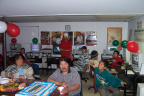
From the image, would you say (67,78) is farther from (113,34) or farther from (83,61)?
(113,34)

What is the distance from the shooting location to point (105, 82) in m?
3.13

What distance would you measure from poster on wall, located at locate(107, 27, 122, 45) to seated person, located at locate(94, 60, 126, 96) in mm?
3850

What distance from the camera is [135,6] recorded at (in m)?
3.48

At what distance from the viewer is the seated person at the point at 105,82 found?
2961 mm

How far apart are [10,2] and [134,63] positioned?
3615mm

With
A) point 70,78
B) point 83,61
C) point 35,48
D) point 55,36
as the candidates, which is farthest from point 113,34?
point 70,78

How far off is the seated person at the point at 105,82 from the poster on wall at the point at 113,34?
3850 mm

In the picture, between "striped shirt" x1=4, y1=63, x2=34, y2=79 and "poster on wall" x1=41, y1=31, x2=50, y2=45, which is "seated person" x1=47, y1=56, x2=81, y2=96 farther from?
"poster on wall" x1=41, y1=31, x2=50, y2=45

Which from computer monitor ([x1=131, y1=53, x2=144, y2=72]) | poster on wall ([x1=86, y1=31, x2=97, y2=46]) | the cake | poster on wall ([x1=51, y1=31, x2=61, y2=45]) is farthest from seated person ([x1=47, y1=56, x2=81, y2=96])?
poster on wall ([x1=51, y1=31, x2=61, y2=45])

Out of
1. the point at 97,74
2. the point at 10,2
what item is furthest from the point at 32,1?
the point at 97,74

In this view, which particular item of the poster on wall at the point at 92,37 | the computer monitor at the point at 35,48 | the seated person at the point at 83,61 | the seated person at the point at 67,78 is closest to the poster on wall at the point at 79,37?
the poster on wall at the point at 92,37

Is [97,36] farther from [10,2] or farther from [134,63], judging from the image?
[10,2]

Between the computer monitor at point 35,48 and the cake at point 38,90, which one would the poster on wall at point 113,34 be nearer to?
the computer monitor at point 35,48

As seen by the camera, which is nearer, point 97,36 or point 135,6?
point 135,6
